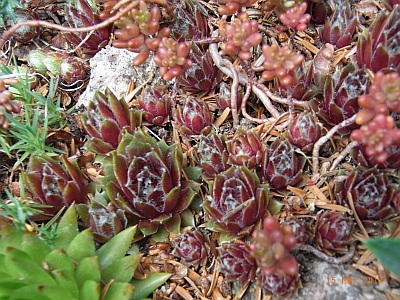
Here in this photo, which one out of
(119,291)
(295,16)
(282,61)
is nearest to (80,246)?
(119,291)

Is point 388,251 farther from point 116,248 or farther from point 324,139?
point 116,248

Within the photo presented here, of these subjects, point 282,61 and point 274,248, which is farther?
point 282,61

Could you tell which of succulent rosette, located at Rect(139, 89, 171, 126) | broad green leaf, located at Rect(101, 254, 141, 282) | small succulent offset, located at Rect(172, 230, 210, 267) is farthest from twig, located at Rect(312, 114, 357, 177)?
broad green leaf, located at Rect(101, 254, 141, 282)

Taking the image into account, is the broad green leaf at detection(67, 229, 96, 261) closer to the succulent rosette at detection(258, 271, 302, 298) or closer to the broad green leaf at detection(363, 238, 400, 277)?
the succulent rosette at detection(258, 271, 302, 298)

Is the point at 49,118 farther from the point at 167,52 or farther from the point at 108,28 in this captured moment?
the point at 167,52

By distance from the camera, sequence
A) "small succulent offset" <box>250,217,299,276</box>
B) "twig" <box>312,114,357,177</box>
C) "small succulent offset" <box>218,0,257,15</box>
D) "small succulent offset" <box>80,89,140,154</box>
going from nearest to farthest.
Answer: "small succulent offset" <box>250,217,299,276</box>, "twig" <box>312,114,357,177</box>, "small succulent offset" <box>218,0,257,15</box>, "small succulent offset" <box>80,89,140,154</box>

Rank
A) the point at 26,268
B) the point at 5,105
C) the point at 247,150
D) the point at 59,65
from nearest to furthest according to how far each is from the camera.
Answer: the point at 26,268 < the point at 247,150 < the point at 5,105 < the point at 59,65

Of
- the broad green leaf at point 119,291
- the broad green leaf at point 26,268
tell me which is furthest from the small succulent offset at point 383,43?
the broad green leaf at point 26,268
